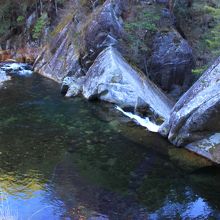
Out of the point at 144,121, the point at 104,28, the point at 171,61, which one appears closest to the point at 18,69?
the point at 104,28

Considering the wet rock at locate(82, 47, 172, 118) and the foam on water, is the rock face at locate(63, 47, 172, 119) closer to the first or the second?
the wet rock at locate(82, 47, 172, 118)

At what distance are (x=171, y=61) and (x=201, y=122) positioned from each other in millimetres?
9785

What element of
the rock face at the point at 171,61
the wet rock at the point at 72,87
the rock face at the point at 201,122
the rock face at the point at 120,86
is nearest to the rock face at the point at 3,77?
the wet rock at the point at 72,87

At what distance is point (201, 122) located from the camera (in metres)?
14.9

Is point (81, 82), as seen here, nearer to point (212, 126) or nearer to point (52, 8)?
point (212, 126)

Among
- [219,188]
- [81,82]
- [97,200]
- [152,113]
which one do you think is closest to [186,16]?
[81,82]

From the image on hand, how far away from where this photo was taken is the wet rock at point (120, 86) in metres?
20.0

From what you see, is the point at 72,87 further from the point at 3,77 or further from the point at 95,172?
the point at 95,172

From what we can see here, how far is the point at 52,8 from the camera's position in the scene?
37000mm

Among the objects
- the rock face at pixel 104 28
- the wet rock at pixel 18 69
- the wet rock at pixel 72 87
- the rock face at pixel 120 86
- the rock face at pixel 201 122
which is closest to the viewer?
the rock face at pixel 201 122

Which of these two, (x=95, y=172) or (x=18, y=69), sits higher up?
(x=95, y=172)

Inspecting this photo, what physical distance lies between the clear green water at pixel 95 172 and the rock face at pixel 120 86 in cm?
152

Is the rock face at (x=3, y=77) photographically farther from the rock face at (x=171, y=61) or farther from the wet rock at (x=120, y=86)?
the rock face at (x=171, y=61)

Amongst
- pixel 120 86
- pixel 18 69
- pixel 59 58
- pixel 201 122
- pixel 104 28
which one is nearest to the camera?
pixel 201 122
